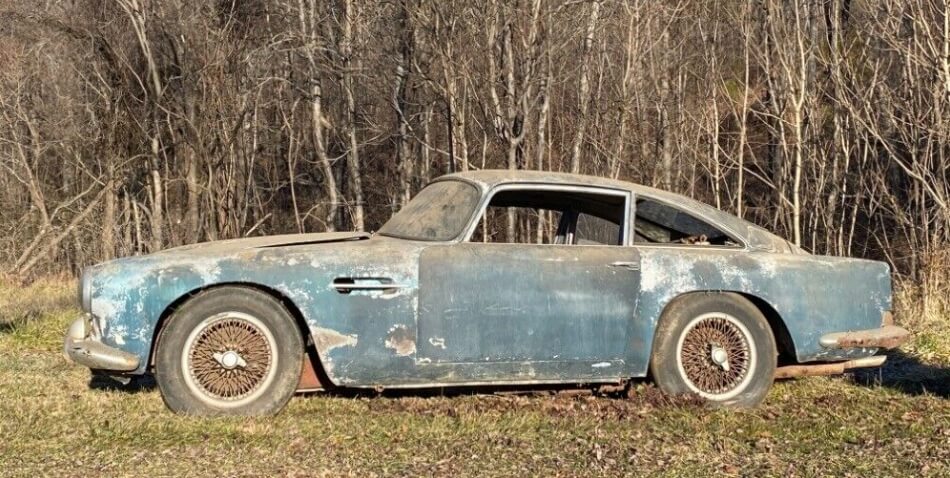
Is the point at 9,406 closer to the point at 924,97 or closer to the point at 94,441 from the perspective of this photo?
the point at 94,441

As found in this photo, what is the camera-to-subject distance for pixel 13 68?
15727 millimetres

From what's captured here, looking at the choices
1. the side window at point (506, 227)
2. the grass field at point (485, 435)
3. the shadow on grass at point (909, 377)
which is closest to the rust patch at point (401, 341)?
the grass field at point (485, 435)

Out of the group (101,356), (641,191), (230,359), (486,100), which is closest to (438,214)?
(641,191)

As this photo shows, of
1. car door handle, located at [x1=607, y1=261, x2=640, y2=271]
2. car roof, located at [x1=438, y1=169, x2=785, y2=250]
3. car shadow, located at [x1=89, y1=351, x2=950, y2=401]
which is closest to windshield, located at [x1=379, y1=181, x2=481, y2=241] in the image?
car roof, located at [x1=438, y1=169, x2=785, y2=250]

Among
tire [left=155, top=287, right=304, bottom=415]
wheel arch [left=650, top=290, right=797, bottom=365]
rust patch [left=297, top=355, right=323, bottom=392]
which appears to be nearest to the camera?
tire [left=155, top=287, right=304, bottom=415]

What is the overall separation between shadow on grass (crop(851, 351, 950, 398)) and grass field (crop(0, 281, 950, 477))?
0.04 meters

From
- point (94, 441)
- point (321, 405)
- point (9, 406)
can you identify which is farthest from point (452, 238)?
point (9, 406)

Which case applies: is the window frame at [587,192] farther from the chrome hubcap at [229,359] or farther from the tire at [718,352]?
the chrome hubcap at [229,359]

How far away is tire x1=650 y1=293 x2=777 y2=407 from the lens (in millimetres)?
5215

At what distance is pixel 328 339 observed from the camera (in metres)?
4.79

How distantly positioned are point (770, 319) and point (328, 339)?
2.69m

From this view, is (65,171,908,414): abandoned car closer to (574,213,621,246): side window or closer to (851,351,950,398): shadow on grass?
(574,213,621,246): side window

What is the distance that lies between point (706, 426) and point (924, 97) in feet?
25.0

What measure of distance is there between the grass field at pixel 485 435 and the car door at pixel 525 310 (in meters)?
0.28
